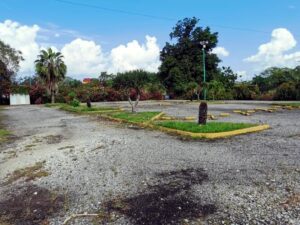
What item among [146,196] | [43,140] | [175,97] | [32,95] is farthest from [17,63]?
[146,196]

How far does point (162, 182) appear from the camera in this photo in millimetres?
4852

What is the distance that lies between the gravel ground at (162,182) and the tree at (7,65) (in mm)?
33670

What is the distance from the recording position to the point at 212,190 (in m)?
4.42

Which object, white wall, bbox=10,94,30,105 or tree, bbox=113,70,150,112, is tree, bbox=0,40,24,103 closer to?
white wall, bbox=10,94,30,105

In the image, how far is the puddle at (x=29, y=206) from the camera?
3786 millimetres

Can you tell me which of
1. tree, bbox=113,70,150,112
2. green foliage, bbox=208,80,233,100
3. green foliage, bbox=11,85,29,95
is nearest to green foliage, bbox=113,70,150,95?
tree, bbox=113,70,150,112

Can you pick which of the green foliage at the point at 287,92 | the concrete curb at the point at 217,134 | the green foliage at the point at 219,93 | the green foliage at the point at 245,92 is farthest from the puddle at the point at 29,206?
the green foliage at the point at 245,92

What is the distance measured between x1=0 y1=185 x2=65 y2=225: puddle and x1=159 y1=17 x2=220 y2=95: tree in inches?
1247

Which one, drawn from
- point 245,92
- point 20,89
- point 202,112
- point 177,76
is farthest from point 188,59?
point 202,112

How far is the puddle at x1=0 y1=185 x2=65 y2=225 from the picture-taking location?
379cm

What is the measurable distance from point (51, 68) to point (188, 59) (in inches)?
666

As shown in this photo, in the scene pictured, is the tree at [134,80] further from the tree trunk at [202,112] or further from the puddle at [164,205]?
the puddle at [164,205]

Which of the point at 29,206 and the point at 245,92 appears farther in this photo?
the point at 245,92

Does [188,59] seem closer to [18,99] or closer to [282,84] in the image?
[282,84]
